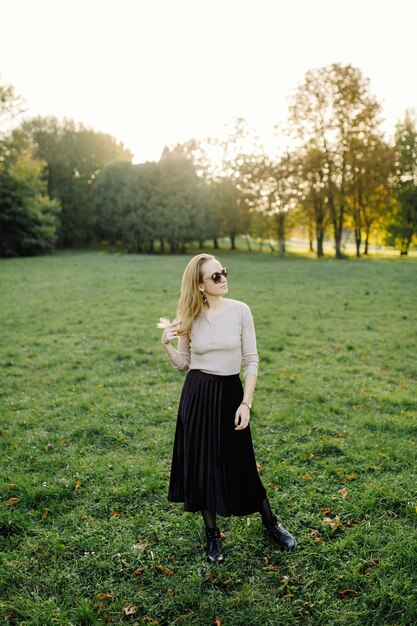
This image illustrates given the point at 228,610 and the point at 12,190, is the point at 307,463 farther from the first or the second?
the point at 12,190

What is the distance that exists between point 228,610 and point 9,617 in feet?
5.64

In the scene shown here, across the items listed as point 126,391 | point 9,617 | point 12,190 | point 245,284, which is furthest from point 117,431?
point 12,190

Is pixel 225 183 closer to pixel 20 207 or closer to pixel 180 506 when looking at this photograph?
pixel 20 207

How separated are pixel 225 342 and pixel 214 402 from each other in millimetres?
538

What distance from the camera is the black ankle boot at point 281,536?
167 inches

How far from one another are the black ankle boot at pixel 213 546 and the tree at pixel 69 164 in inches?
2197

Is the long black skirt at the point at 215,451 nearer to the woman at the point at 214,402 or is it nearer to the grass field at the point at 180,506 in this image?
the woman at the point at 214,402

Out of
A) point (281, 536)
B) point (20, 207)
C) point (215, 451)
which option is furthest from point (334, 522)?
point (20, 207)

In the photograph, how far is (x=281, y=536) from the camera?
169 inches

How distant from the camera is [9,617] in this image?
11.8ft

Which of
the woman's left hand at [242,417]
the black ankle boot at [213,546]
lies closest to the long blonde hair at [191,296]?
the woman's left hand at [242,417]

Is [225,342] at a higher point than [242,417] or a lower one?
higher

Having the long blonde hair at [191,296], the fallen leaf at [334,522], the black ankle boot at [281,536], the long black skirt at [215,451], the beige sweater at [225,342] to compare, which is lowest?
the fallen leaf at [334,522]

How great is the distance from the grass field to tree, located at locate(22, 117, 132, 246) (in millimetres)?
48687
